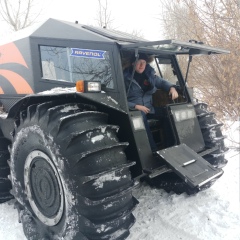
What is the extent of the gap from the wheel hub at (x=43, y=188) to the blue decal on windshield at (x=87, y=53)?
3.73ft

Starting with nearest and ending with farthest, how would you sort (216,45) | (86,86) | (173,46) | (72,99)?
1. (86,86)
2. (72,99)
3. (173,46)
4. (216,45)

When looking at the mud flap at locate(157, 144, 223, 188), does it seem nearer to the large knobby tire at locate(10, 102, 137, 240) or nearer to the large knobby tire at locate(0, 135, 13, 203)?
the large knobby tire at locate(10, 102, 137, 240)

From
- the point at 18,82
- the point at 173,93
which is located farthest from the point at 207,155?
the point at 18,82

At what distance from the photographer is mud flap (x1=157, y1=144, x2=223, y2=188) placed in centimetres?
273

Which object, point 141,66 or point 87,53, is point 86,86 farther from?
point 141,66

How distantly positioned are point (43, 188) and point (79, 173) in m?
0.70

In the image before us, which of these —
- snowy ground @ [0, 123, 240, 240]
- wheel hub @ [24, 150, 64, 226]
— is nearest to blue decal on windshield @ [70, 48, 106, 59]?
wheel hub @ [24, 150, 64, 226]

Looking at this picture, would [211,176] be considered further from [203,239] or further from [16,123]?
[16,123]

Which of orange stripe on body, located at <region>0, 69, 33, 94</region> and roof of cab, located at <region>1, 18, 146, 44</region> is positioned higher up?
roof of cab, located at <region>1, 18, 146, 44</region>

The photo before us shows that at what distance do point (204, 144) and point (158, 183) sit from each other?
82 centimetres

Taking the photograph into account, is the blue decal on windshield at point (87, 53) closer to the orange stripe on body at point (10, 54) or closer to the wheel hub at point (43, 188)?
the orange stripe on body at point (10, 54)

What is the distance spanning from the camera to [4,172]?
369cm

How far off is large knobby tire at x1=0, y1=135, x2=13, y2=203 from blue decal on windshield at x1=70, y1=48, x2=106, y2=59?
63.3 inches

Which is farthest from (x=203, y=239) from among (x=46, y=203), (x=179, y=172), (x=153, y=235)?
(x=46, y=203)
